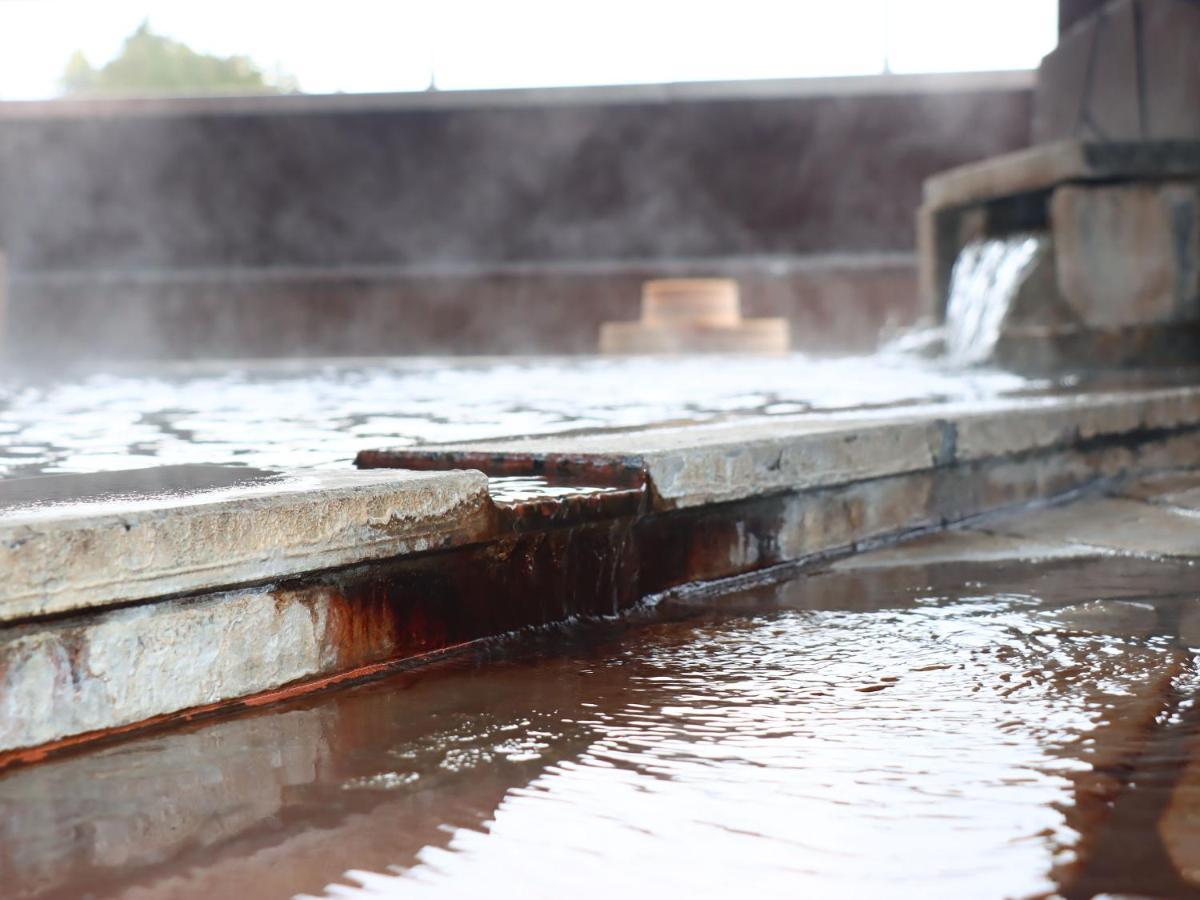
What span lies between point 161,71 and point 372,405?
44870mm

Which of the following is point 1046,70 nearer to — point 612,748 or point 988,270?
point 988,270

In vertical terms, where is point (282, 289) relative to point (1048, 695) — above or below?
above

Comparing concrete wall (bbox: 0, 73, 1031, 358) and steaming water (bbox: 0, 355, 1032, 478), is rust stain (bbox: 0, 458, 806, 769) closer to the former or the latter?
steaming water (bbox: 0, 355, 1032, 478)

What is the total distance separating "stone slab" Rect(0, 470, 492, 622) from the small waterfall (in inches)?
201

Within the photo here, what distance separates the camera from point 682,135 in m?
14.6

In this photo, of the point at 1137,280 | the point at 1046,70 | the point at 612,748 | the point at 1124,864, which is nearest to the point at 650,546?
the point at 612,748

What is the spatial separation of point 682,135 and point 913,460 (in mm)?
12038

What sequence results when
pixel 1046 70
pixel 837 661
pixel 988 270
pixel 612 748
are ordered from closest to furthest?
pixel 612 748, pixel 837 661, pixel 988 270, pixel 1046 70

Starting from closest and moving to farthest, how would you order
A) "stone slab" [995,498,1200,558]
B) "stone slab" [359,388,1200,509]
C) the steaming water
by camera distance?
"stone slab" [359,388,1200,509] → "stone slab" [995,498,1200,558] → the steaming water

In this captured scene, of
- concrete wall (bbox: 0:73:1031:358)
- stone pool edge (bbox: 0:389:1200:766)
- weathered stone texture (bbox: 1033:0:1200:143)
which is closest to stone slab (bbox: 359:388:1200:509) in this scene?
stone pool edge (bbox: 0:389:1200:766)

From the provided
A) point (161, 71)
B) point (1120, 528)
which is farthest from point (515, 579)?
point (161, 71)

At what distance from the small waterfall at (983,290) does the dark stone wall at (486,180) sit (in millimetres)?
6874

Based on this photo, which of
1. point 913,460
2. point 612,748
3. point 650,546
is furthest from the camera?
point 913,460

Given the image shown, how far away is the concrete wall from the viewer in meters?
14.5
